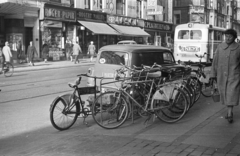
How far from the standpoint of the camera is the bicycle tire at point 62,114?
609cm

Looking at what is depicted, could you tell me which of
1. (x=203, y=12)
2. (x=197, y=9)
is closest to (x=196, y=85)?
(x=197, y=9)

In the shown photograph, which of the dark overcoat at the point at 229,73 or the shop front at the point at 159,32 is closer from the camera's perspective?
the dark overcoat at the point at 229,73

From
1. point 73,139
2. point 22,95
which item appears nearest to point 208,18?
point 22,95

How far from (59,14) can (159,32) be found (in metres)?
21.6

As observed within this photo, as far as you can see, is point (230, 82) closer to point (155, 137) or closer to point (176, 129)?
point (176, 129)

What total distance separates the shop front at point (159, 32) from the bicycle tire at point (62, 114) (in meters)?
36.4

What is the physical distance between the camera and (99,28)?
3119 centimetres

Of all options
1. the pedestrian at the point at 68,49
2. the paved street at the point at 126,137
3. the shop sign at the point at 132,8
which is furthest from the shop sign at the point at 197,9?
the paved street at the point at 126,137

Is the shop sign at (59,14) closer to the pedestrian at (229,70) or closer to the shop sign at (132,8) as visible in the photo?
the shop sign at (132,8)

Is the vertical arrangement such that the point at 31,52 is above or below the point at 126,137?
above

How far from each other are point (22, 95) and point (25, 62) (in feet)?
51.6

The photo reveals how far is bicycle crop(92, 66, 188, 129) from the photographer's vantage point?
618cm

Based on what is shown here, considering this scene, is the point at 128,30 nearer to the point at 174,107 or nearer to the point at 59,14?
the point at 59,14

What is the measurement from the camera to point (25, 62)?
25.6 m
